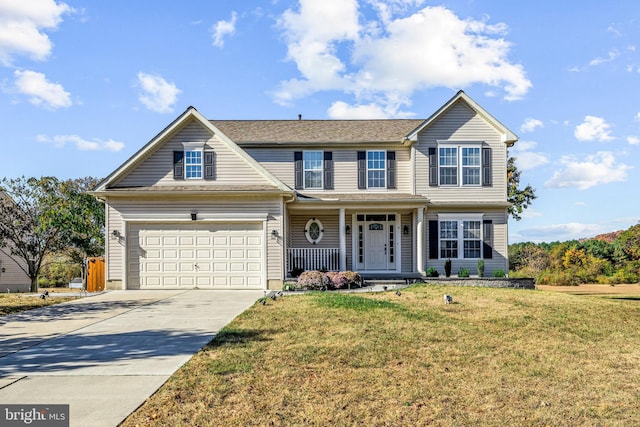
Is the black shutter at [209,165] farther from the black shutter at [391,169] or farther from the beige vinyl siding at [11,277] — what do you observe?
the beige vinyl siding at [11,277]

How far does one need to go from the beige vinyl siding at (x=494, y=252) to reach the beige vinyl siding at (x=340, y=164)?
208cm

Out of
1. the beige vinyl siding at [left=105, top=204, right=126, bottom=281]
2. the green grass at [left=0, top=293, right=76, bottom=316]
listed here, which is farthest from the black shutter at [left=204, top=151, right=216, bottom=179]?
the green grass at [left=0, top=293, right=76, bottom=316]

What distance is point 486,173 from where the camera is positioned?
19.2 meters

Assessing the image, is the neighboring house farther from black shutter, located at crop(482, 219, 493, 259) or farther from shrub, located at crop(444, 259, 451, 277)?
shrub, located at crop(444, 259, 451, 277)

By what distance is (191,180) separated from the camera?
16844 mm

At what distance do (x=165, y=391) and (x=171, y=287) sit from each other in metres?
11.5

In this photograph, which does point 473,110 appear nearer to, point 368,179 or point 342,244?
point 368,179

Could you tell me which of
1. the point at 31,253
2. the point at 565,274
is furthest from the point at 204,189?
the point at 565,274

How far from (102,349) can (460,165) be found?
15398 mm

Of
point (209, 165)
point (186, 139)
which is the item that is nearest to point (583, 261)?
point (209, 165)

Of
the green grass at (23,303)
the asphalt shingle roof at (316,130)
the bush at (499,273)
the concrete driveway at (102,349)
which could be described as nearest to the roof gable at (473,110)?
the asphalt shingle roof at (316,130)

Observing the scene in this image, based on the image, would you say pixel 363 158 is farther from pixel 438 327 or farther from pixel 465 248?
pixel 438 327

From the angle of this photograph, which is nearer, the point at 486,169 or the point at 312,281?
the point at 312,281

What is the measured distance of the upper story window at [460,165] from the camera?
19141mm
